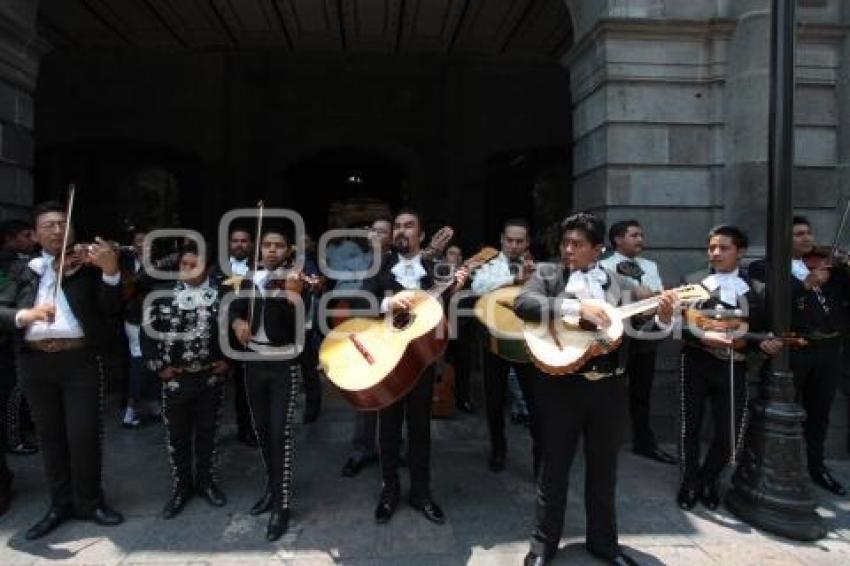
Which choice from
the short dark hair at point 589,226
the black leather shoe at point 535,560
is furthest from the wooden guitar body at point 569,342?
the black leather shoe at point 535,560

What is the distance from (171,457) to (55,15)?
23.7ft

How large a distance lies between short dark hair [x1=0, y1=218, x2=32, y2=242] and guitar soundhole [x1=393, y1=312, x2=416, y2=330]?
3.50m

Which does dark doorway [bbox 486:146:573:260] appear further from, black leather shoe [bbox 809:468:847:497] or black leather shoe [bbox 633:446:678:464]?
black leather shoe [bbox 809:468:847:497]

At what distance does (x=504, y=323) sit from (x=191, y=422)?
7.63 feet

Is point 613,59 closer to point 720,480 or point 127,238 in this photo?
point 720,480

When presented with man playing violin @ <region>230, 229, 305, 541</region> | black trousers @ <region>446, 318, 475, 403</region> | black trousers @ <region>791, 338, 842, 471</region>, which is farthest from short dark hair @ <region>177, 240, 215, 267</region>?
black trousers @ <region>791, 338, 842, 471</region>

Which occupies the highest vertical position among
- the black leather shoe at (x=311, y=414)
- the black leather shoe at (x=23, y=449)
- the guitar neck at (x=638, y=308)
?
the guitar neck at (x=638, y=308)

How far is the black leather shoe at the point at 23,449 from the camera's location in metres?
5.52

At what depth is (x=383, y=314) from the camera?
4324 mm

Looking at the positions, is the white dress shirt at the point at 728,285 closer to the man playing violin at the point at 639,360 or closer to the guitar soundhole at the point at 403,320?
the man playing violin at the point at 639,360

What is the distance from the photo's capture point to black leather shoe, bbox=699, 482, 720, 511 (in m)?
4.62

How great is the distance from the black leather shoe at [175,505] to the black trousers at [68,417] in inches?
16.6

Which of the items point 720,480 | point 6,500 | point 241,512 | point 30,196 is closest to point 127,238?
point 30,196

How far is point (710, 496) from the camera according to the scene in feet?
15.2
